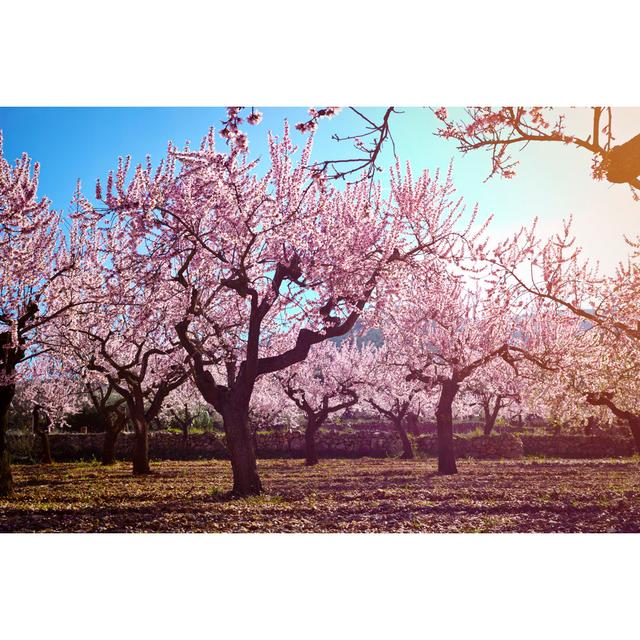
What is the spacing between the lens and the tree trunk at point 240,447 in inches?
245

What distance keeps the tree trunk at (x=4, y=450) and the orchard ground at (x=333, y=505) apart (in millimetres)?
203

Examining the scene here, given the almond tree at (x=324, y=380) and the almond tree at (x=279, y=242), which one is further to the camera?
the almond tree at (x=324, y=380)

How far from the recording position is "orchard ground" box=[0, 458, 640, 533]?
495cm

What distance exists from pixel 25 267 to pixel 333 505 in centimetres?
469

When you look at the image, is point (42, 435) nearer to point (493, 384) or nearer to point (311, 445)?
point (311, 445)

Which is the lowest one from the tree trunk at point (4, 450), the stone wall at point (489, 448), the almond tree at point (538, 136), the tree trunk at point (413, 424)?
the stone wall at point (489, 448)

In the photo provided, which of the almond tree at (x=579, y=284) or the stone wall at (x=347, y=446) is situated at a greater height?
the almond tree at (x=579, y=284)

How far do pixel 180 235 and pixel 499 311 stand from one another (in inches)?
168

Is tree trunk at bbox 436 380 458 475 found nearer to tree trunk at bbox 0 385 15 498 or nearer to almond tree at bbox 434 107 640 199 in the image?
almond tree at bbox 434 107 640 199

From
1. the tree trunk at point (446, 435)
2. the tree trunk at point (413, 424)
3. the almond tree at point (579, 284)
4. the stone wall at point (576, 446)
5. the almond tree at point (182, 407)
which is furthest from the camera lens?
the tree trunk at point (413, 424)

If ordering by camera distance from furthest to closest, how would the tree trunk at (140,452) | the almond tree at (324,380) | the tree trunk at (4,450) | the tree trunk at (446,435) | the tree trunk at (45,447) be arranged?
the almond tree at (324,380) < the tree trunk at (45,447) < the tree trunk at (140,452) < the tree trunk at (446,435) < the tree trunk at (4,450)

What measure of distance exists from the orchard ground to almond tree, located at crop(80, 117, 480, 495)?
0.97m

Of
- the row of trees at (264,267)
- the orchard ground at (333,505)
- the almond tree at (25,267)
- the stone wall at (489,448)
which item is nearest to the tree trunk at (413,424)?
the stone wall at (489,448)

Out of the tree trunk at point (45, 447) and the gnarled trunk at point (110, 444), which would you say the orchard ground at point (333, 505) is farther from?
the tree trunk at point (45, 447)
